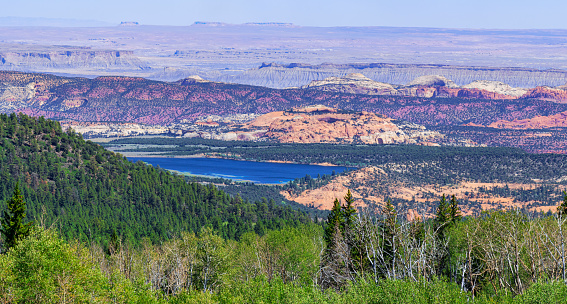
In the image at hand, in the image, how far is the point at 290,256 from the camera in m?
69.3

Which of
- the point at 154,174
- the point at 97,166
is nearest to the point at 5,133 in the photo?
the point at 97,166

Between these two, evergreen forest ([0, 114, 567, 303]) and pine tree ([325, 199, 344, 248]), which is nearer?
evergreen forest ([0, 114, 567, 303])

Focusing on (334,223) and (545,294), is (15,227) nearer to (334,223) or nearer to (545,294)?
(334,223)

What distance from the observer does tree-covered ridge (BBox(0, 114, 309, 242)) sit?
108500 millimetres

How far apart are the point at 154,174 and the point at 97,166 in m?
11.8

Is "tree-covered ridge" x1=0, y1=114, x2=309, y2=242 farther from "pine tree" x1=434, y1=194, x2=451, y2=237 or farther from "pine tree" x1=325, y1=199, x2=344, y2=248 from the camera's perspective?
"pine tree" x1=434, y1=194, x2=451, y2=237

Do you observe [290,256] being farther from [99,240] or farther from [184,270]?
[99,240]

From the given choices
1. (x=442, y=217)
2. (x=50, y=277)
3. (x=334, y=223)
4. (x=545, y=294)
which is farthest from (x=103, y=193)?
(x=545, y=294)

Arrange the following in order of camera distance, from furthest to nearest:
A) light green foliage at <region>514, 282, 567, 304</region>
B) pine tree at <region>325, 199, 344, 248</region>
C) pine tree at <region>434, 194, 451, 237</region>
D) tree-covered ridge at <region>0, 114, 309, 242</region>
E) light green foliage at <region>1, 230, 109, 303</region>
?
1. tree-covered ridge at <region>0, 114, 309, 242</region>
2. pine tree at <region>434, 194, 451, 237</region>
3. pine tree at <region>325, 199, 344, 248</region>
4. light green foliage at <region>1, 230, 109, 303</region>
5. light green foliage at <region>514, 282, 567, 304</region>

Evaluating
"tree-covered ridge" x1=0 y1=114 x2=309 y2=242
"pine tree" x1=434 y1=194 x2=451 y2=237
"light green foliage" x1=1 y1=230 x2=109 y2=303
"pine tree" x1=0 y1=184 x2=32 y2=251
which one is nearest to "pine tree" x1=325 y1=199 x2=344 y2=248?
"pine tree" x1=434 y1=194 x2=451 y2=237

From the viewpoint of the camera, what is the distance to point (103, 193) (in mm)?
125625

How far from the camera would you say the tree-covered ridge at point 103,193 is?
108 metres

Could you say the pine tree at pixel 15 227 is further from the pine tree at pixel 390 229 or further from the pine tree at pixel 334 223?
the pine tree at pixel 390 229

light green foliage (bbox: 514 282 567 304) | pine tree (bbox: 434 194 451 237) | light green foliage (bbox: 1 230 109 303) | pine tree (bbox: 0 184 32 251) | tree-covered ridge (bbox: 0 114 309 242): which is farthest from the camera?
tree-covered ridge (bbox: 0 114 309 242)
